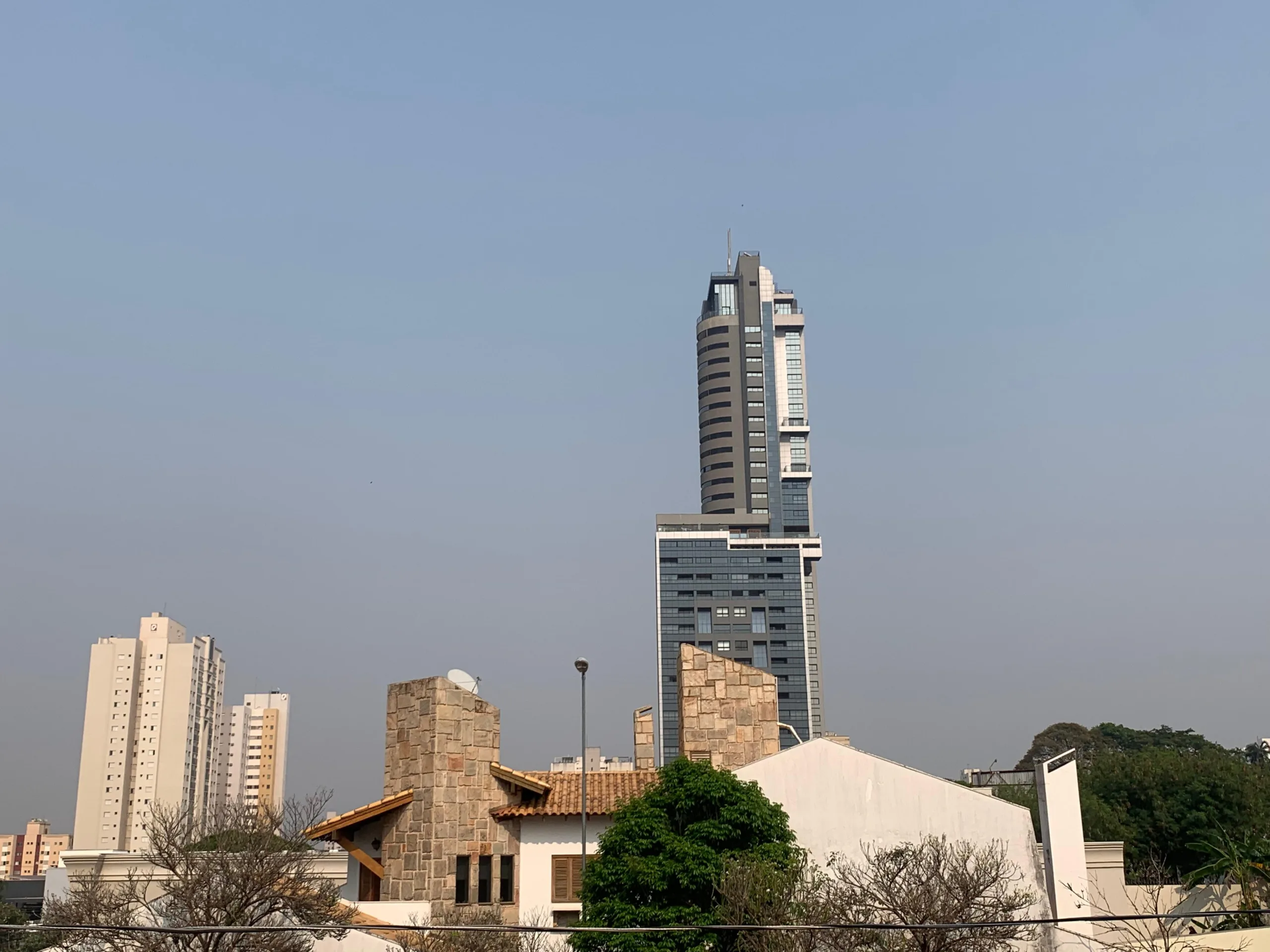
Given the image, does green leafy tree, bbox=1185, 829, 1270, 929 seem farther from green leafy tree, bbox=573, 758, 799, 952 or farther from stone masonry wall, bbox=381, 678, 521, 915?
stone masonry wall, bbox=381, 678, 521, 915

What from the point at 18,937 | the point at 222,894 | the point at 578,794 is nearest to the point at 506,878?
the point at 578,794

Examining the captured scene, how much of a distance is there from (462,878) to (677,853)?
12.5 meters

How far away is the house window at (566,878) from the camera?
40.5 m

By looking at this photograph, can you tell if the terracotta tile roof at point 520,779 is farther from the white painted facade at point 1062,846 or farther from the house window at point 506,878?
the white painted facade at point 1062,846

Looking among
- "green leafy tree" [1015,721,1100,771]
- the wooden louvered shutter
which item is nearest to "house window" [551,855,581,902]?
the wooden louvered shutter

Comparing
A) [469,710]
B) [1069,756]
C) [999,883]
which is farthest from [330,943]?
[1069,756]

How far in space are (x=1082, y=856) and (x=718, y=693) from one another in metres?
14.4

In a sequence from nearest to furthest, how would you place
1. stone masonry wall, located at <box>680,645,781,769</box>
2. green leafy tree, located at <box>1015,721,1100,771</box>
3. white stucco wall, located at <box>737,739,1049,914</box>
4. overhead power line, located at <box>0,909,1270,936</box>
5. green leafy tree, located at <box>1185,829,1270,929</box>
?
1. overhead power line, located at <box>0,909,1270,936</box>
2. white stucco wall, located at <box>737,739,1049,914</box>
3. green leafy tree, located at <box>1185,829,1270,929</box>
4. stone masonry wall, located at <box>680,645,781,769</box>
5. green leafy tree, located at <box>1015,721,1100,771</box>

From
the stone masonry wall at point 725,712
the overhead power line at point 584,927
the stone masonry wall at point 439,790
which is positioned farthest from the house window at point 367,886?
the overhead power line at point 584,927

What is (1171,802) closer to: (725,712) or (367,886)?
(725,712)

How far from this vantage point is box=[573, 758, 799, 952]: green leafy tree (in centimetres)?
3053

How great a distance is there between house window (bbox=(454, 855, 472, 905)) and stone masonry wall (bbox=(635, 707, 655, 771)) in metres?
10.5

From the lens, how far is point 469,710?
43.9 metres

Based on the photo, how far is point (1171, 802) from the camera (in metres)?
73.0
